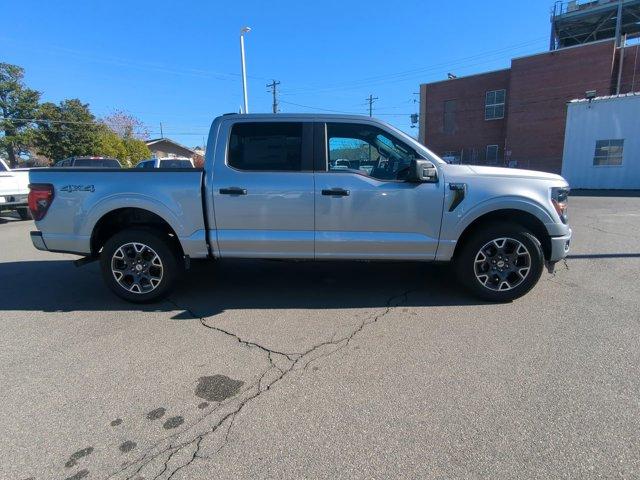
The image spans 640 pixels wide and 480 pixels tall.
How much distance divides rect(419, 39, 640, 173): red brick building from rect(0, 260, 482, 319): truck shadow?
31550 millimetres

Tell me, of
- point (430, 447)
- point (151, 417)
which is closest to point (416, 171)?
point (430, 447)

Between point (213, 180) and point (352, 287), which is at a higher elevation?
point (213, 180)

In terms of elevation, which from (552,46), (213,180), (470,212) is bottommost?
(470,212)

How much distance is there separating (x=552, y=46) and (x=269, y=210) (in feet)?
155

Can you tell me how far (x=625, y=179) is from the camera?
22469 mm

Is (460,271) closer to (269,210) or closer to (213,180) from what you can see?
(269,210)

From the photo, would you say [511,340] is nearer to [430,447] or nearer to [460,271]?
[460,271]

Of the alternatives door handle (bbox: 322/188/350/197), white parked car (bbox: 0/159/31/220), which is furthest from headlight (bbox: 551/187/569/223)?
white parked car (bbox: 0/159/31/220)

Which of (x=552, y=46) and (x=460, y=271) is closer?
(x=460, y=271)

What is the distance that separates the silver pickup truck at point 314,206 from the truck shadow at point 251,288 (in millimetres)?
421

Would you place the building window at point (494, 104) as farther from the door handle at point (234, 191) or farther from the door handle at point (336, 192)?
the door handle at point (234, 191)

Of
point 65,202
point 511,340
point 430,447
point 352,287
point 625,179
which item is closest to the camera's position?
point 430,447

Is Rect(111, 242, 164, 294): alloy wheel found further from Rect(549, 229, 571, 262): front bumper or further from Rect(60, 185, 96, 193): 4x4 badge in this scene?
Rect(549, 229, 571, 262): front bumper

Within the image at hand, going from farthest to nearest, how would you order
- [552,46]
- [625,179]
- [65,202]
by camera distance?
1. [552,46]
2. [625,179]
3. [65,202]
